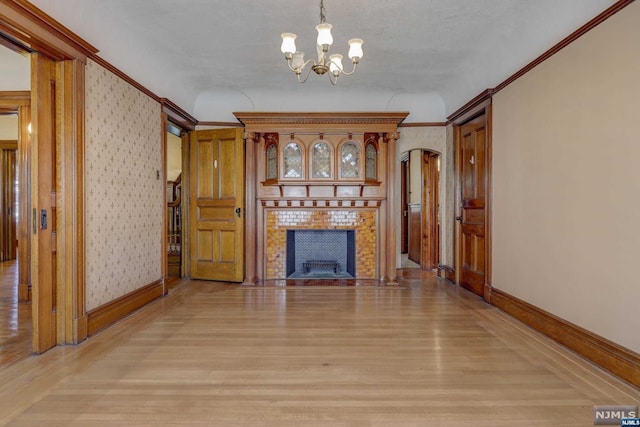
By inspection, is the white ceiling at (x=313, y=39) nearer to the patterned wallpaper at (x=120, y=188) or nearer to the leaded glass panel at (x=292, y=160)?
the patterned wallpaper at (x=120, y=188)

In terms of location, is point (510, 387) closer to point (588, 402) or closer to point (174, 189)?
point (588, 402)

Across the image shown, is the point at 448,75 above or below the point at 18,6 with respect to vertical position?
above

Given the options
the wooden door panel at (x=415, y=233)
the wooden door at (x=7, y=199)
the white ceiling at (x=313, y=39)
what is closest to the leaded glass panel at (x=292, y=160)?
the white ceiling at (x=313, y=39)

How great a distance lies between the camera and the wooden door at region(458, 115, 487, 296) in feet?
14.1

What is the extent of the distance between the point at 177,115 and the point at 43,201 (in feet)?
8.03

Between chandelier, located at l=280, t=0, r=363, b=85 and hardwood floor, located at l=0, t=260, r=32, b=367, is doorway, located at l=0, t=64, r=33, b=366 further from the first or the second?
chandelier, located at l=280, t=0, r=363, b=85

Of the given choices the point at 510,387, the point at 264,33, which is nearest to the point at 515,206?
the point at 510,387

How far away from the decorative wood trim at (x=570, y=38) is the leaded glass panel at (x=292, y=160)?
8.73ft

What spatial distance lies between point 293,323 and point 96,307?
1.69 m

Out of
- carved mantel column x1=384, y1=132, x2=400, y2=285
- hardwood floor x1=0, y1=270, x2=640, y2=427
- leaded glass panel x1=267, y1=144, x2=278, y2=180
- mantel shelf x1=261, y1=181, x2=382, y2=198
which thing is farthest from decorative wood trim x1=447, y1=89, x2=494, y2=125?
leaded glass panel x1=267, y1=144, x2=278, y2=180

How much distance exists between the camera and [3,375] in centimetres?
226

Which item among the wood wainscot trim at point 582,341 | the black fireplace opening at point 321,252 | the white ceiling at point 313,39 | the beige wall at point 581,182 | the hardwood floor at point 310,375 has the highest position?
the white ceiling at point 313,39

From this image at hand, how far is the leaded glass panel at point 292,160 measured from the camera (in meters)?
5.11

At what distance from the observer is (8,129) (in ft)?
21.4
